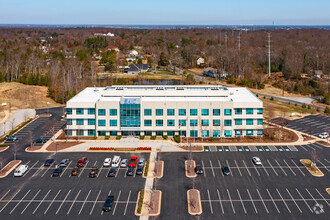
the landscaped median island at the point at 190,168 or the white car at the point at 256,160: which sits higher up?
the white car at the point at 256,160

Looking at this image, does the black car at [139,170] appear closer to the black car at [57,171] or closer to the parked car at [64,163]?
the black car at [57,171]

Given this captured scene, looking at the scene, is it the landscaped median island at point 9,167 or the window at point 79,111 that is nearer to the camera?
the landscaped median island at point 9,167

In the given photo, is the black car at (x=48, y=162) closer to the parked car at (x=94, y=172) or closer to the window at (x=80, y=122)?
the parked car at (x=94, y=172)

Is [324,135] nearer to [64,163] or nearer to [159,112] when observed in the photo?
[159,112]

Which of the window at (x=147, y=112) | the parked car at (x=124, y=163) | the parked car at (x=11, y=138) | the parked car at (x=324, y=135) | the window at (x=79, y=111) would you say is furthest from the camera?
the window at (x=79, y=111)

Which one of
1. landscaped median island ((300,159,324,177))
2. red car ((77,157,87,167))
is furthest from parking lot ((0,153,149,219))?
landscaped median island ((300,159,324,177))

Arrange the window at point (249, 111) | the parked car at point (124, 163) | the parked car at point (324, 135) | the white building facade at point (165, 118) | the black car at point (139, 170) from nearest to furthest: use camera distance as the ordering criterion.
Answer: the black car at point (139, 170)
the parked car at point (124, 163)
the white building facade at point (165, 118)
the parked car at point (324, 135)
the window at point (249, 111)

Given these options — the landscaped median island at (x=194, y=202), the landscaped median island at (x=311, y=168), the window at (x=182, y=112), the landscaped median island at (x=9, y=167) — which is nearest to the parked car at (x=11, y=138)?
the landscaped median island at (x=9, y=167)

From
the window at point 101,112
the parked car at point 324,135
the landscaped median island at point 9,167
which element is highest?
the window at point 101,112
